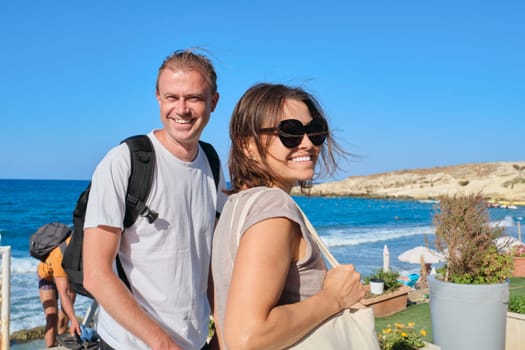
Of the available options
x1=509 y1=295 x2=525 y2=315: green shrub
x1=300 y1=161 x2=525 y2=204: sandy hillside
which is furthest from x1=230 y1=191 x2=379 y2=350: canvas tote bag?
x1=300 y1=161 x2=525 y2=204: sandy hillside

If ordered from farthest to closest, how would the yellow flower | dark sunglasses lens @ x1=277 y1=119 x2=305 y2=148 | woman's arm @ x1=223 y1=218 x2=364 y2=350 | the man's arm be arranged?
the yellow flower → the man's arm → dark sunglasses lens @ x1=277 y1=119 x2=305 y2=148 → woman's arm @ x1=223 y1=218 x2=364 y2=350

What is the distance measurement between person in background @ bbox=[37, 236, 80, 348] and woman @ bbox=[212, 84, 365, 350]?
330cm

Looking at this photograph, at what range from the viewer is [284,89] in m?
1.67

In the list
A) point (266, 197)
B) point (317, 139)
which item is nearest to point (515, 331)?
point (317, 139)

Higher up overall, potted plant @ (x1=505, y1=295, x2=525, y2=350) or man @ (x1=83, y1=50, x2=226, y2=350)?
man @ (x1=83, y1=50, x2=226, y2=350)

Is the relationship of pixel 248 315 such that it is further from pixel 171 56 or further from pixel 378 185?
pixel 378 185

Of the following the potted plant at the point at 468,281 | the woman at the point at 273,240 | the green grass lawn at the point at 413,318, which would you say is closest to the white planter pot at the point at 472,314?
the potted plant at the point at 468,281

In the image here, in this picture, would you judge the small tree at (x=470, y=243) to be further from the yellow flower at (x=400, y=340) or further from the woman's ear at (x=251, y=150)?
the woman's ear at (x=251, y=150)

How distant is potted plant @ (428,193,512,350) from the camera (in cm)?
468

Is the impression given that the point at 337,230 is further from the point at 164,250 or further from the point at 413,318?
the point at 164,250

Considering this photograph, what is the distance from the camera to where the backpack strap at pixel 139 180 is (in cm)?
206

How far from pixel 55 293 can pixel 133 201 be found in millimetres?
5321

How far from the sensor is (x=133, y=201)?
2055mm

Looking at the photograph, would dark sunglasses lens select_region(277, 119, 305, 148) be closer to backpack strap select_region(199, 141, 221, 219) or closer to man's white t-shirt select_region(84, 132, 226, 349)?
man's white t-shirt select_region(84, 132, 226, 349)
